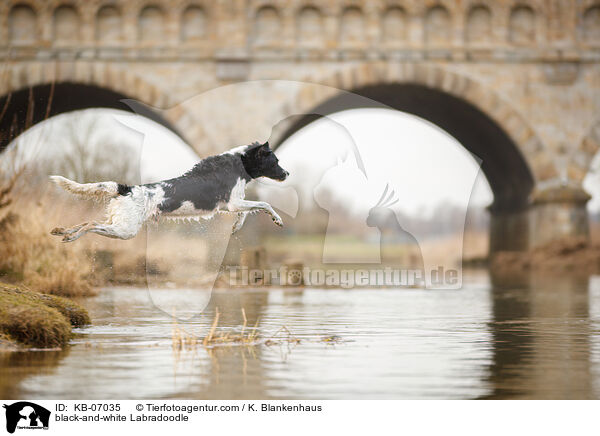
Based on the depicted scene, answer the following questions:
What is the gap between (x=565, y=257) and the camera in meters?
28.2

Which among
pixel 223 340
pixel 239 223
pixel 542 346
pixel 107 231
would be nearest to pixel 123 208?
pixel 107 231

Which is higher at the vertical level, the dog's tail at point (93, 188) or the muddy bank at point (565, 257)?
the muddy bank at point (565, 257)

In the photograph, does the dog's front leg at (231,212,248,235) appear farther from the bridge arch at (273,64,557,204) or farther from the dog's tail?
the bridge arch at (273,64,557,204)

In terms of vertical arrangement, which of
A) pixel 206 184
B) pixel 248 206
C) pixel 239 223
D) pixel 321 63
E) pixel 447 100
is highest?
pixel 321 63

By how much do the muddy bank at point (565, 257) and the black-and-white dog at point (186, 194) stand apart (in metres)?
19.3

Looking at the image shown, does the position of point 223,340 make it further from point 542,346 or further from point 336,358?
point 542,346

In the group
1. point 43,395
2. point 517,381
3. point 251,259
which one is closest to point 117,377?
point 43,395

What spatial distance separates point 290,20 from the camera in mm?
28656

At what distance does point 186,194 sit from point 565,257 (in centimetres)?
2112

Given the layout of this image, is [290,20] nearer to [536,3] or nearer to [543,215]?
[536,3]

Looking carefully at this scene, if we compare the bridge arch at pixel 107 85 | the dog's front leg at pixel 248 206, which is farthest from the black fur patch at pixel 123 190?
the bridge arch at pixel 107 85

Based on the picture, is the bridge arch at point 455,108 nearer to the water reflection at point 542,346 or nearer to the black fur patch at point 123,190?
the water reflection at point 542,346

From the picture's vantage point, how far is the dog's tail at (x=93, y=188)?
8.88 meters
